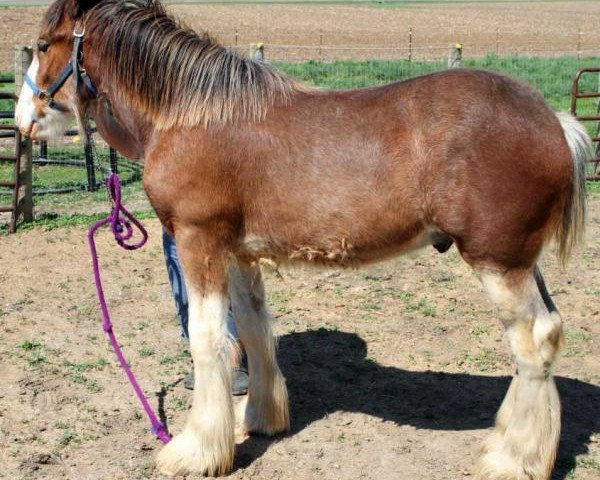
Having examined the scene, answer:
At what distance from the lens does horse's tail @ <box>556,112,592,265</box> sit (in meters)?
3.61

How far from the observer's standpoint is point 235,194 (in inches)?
148

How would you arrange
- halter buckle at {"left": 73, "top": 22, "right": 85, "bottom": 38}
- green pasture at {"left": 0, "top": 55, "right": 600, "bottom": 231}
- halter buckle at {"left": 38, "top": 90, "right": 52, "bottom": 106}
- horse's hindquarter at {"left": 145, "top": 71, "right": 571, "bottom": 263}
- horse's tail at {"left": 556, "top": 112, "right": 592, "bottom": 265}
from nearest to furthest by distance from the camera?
horse's hindquarter at {"left": 145, "top": 71, "right": 571, "bottom": 263}, horse's tail at {"left": 556, "top": 112, "right": 592, "bottom": 265}, halter buckle at {"left": 73, "top": 22, "right": 85, "bottom": 38}, halter buckle at {"left": 38, "top": 90, "right": 52, "bottom": 106}, green pasture at {"left": 0, "top": 55, "right": 600, "bottom": 231}

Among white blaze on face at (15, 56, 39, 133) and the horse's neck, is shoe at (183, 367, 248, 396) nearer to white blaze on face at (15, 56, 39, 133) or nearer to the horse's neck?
the horse's neck

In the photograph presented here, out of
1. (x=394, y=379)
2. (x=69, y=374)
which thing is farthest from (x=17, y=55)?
(x=394, y=379)

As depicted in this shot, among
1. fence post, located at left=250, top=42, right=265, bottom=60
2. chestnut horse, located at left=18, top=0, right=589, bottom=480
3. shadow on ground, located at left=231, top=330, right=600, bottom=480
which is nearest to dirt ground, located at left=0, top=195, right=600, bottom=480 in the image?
shadow on ground, located at left=231, top=330, right=600, bottom=480

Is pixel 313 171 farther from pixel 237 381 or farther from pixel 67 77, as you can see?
pixel 237 381

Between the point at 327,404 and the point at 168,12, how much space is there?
2373mm

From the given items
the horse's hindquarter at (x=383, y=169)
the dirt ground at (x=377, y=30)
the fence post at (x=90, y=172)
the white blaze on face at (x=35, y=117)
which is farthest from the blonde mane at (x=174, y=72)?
the dirt ground at (x=377, y=30)

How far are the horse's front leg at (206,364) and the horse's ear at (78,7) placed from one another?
3.87 ft

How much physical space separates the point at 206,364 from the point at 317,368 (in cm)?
146

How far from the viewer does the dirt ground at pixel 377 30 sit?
2686 cm

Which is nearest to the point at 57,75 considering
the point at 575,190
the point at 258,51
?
the point at 575,190

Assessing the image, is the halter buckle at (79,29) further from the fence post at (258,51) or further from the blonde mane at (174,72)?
the fence post at (258,51)

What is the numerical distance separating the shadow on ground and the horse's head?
199cm
